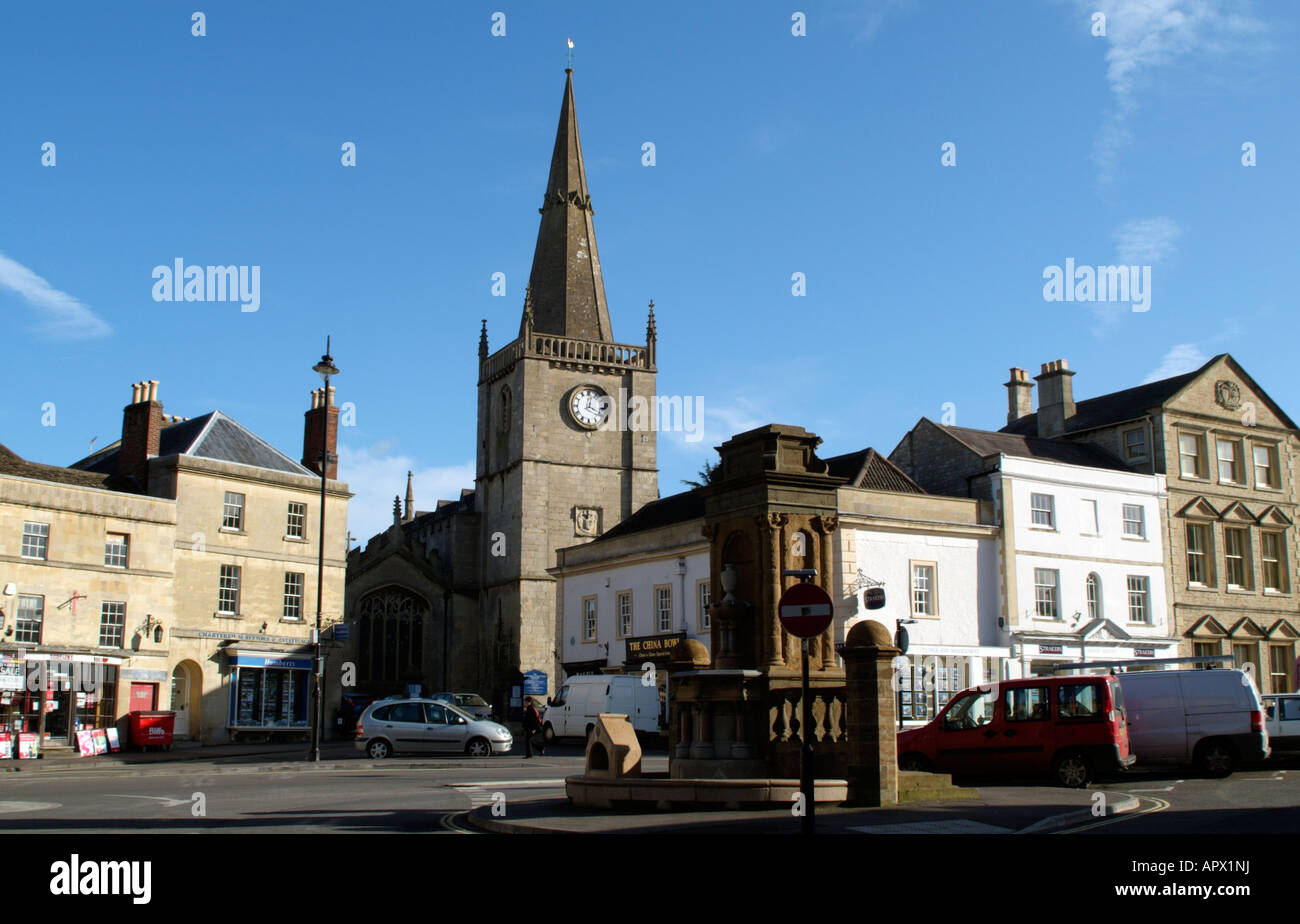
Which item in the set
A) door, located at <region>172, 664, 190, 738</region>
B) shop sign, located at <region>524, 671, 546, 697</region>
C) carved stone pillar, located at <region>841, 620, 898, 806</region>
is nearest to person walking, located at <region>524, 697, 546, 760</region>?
door, located at <region>172, 664, 190, 738</region>

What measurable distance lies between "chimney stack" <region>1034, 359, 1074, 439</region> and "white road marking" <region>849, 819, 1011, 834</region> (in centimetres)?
3412

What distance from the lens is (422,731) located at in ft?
99.1

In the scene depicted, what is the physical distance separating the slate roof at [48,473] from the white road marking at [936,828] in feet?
101

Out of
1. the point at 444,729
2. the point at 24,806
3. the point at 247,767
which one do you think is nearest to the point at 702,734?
the point at 24,806

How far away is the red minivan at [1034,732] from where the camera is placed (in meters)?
19.3

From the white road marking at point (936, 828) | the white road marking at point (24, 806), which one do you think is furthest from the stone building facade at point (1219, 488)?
the white road marking at point (24, 806)

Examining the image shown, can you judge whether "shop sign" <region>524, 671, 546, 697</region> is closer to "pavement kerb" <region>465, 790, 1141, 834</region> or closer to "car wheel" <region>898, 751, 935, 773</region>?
"car wheel" <region>898, 751, 935, 773</region>

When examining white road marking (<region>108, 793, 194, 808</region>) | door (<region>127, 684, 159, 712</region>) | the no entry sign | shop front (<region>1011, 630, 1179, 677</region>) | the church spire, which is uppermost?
the church spire

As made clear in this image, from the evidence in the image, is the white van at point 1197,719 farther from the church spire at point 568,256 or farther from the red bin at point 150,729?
the church spire at point 568,256

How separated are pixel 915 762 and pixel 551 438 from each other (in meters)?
42.1

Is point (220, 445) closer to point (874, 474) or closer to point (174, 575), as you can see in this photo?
point (174, 575)

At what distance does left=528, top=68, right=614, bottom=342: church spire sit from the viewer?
64812 mm
